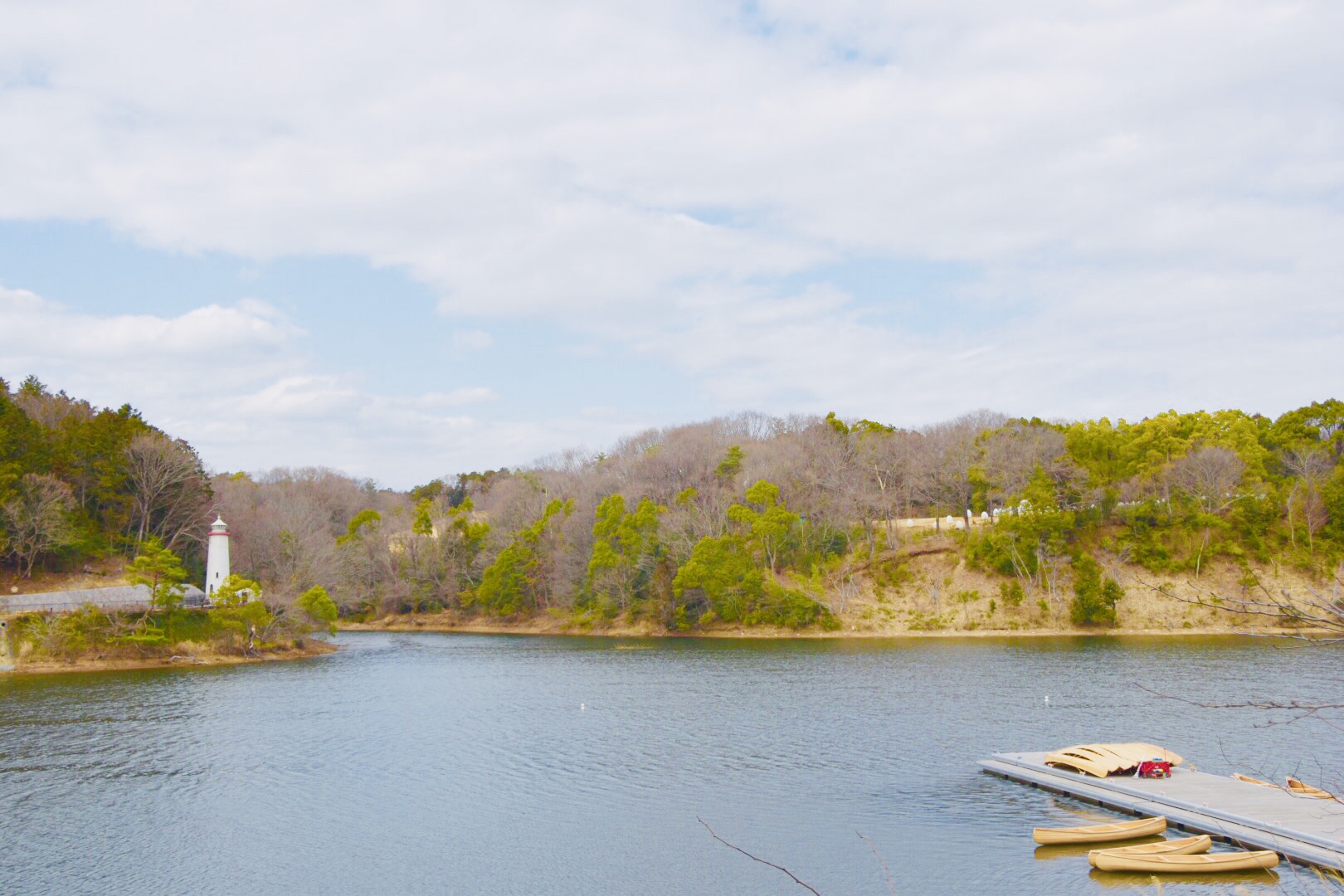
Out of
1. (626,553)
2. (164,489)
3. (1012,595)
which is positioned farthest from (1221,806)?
(164,489)

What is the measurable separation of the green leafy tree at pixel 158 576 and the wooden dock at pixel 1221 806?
180 ft

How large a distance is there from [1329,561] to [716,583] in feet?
153

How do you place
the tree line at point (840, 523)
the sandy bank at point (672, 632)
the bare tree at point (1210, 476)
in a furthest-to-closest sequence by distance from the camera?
the bare tree at point (1210, 476), the tree line at point (840, 523), the sandy bank at point (672, 632)

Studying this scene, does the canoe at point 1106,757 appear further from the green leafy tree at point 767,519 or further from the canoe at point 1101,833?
the green leafy tree at point 767,519

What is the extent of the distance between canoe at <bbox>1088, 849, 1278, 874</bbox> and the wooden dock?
1.82ft

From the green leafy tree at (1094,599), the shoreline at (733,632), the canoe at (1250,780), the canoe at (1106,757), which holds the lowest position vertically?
the shoreline at (733,632)

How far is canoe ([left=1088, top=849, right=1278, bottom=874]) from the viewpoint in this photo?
20797 millimetres

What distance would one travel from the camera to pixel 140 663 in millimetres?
62781

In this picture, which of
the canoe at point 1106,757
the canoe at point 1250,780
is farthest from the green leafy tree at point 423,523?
the canoe at point 1250,780

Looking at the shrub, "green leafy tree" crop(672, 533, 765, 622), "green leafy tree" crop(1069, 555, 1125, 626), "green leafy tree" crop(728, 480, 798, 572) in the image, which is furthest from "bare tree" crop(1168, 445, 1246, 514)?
"green leafy tree" crop(672, 533, 765, 622)

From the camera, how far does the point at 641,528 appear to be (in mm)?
87500

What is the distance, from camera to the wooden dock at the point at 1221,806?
21312 mm

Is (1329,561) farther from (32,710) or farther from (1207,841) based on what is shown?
(32,710)

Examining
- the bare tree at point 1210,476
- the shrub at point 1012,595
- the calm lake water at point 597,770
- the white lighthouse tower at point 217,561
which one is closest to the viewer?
the calm lake water at point 597,770
